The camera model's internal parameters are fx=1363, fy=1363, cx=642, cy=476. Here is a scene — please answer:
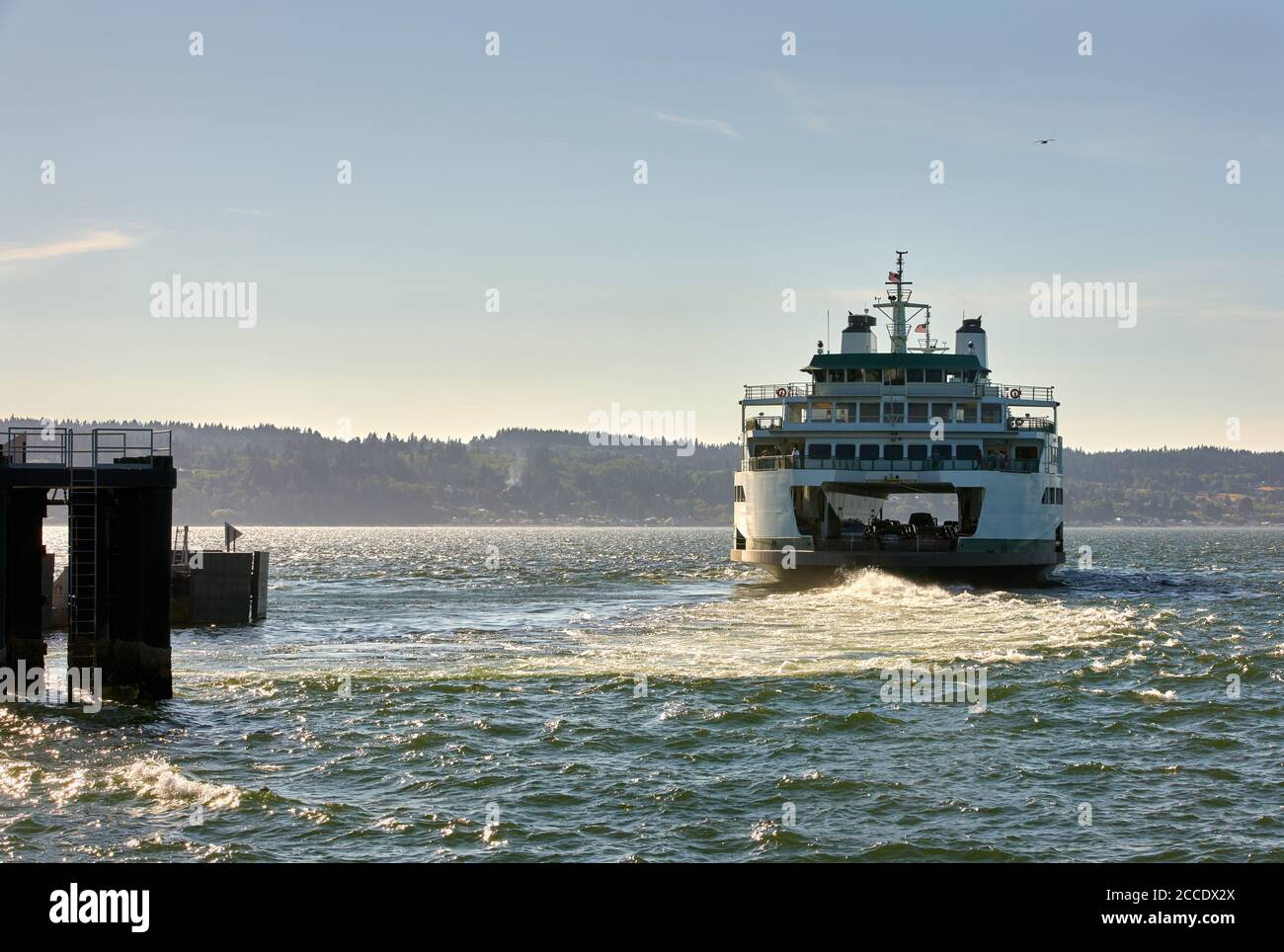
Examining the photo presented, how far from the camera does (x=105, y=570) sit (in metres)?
24.4

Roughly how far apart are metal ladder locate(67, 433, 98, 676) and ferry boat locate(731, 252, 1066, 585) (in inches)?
1246

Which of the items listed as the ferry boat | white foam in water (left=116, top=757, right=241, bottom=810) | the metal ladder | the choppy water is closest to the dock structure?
the metal ladder

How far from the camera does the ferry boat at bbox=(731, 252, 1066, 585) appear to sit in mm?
51688

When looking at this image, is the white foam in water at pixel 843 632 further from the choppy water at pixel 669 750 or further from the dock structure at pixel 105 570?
the dock structure at pixel 105 570

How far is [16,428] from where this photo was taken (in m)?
26.2

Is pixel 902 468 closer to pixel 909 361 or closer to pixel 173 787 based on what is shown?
pixel 909 361

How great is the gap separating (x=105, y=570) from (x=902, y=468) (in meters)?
35.4

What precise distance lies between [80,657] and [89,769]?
5.80 metres

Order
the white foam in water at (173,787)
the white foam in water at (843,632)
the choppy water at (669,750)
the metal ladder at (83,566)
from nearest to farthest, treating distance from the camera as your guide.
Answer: the choppy water at (669,750), the white foam in water at (173,787), the metal ladder at (83,566), the white foam in water at (843,632)

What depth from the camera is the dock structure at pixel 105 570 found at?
2412cm

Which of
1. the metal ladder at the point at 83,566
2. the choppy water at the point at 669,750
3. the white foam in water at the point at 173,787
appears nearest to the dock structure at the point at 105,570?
the metal ladder at the point at 83,566

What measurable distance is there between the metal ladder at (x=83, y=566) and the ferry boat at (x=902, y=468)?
31.7m

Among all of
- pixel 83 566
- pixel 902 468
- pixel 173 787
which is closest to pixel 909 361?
pixel 902 468
